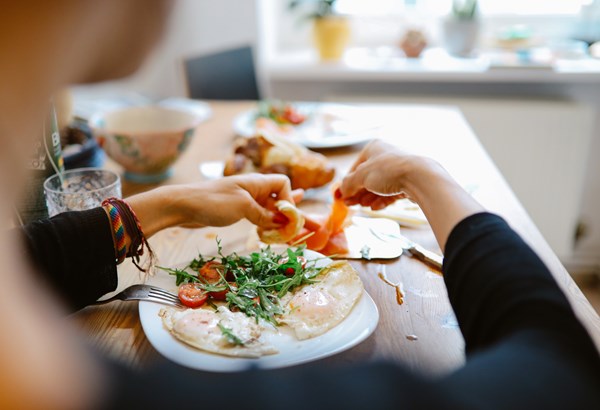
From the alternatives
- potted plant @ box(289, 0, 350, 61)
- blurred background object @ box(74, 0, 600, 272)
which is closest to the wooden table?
blurred background object @ box(74, 0, 600, 272)

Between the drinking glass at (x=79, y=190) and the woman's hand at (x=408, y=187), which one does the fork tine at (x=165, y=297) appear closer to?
the drinking glass at (x=79, y=190)

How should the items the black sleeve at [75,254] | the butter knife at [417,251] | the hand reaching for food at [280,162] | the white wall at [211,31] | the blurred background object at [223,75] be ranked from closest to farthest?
the black sleeve at [75,254]
the butter knife at [417,251]
the hand reaching for food at [280,162]
the blurred background object at [223,75]
the white wall at [211,31]

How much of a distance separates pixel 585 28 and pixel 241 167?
209 centimetres

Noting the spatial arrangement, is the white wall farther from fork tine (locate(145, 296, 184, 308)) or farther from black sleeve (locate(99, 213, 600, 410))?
black sleeve (locate(99, 213, 600, 410))

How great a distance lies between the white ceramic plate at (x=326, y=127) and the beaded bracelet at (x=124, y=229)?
0.67 metres

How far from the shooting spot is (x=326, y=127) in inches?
65.2

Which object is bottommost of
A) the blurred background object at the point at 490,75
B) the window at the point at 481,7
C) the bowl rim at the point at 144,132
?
the blurred background object at the point at 490,75

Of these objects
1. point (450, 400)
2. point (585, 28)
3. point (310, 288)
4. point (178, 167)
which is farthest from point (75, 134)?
point (585, 28)

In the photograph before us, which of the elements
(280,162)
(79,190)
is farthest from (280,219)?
(79,190)

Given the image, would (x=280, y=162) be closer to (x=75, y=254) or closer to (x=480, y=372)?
(x=75, y=254)

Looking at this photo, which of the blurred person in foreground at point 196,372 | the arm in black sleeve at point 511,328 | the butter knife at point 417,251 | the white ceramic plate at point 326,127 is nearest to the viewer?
the blurred person in foreground at point 196,372

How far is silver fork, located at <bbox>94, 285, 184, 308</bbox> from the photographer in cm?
79

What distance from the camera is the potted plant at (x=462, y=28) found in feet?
7.98

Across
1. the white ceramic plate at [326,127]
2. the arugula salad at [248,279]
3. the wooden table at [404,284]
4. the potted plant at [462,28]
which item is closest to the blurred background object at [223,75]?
the white ceramic plate at [326,127]
